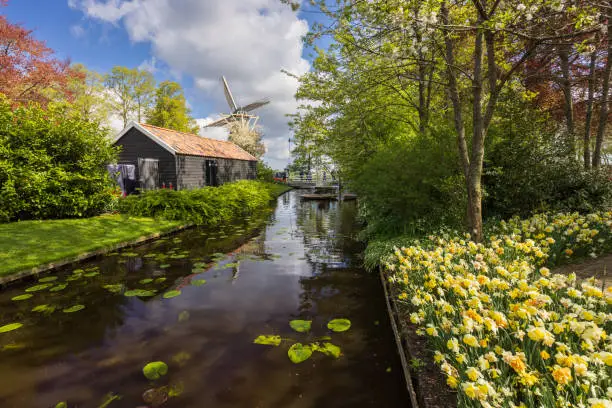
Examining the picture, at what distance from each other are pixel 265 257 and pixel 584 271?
6.16m

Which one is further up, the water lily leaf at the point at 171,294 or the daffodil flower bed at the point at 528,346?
the daffodil flower bed at the point at 528,346

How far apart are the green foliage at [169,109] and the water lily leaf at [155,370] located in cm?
3542

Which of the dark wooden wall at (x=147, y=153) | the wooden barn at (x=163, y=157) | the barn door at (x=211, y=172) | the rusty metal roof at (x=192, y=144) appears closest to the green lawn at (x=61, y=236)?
the wooden barn at (x=163, y=157)

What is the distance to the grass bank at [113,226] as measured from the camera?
6266mm

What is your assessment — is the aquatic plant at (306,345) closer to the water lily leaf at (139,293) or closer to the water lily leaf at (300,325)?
the water lily leaf at (300,325)

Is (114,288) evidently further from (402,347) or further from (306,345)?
(402,347)

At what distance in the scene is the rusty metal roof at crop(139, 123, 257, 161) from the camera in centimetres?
1755

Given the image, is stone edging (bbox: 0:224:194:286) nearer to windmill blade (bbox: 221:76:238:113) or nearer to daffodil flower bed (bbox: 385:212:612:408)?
daffodil flower bed (bbox: 385:212:612:408)

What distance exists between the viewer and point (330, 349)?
3.55 meters

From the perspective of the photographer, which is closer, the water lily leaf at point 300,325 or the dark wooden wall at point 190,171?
the water lily leaf at point 300,325

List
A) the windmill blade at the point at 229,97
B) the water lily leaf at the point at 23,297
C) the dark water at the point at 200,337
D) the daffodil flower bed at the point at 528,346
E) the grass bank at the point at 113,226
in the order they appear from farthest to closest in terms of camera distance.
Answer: the windmill blade at the point at 229,97 → the grass bank at the point at 113,226 → the water lily leaf at the point at 23,297 → the dark water at the point at 200,337 → the daffodil flower bed at the point at 528,346

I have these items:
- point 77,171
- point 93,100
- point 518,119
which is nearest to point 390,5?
point 518,119

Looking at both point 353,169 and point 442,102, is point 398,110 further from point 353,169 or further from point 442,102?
point 353,169

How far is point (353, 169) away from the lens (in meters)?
11.7
